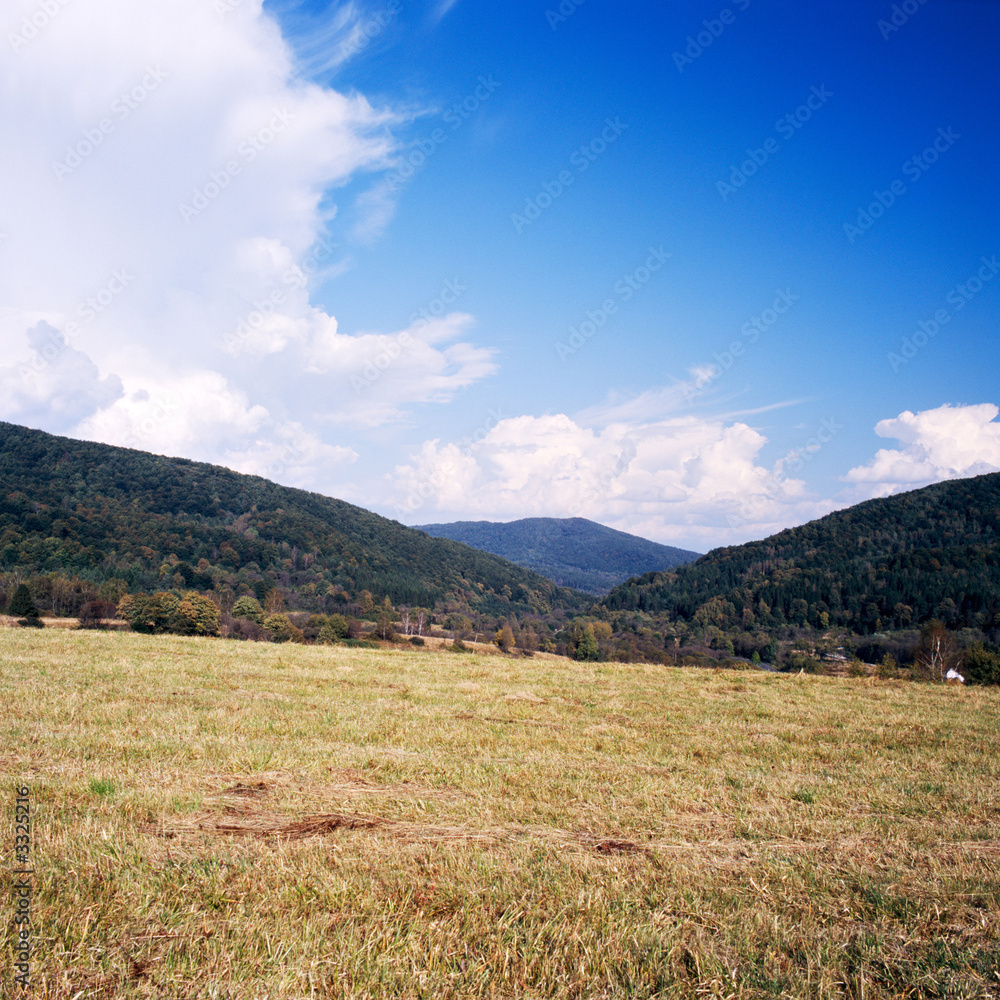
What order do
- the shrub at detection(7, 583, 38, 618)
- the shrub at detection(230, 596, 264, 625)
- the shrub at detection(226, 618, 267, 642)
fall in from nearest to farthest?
the shrub at detection(7, 583, 38, 618) < the shrub at detection(226, 618, 267, 642) < the shrub at detection(230, 596, 264, 625)

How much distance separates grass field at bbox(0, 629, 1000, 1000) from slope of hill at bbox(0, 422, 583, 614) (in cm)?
10522

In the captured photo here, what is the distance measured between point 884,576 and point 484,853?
182 meters

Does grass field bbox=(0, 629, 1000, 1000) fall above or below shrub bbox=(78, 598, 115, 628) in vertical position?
above

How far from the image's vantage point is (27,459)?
500 ft

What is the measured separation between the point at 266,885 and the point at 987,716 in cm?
2117

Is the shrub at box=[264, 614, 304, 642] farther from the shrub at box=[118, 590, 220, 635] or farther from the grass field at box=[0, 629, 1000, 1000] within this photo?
the grass field at box=[0, 629, 1000, 1000]

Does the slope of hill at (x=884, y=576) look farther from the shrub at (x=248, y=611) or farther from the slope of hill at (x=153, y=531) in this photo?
the shrub at (x=248, y=611)

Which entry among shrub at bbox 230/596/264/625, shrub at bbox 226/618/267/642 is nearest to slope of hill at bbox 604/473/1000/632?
shrub at bbox 230/596/264/625

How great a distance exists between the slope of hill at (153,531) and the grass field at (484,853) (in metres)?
105

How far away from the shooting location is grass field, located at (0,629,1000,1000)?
395 centimetres

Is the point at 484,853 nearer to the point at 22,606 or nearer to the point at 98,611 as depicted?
the point at 22,606

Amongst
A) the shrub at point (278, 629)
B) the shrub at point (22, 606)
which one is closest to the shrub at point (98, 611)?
the shrub at point (22, 606)

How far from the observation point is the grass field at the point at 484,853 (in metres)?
3.95

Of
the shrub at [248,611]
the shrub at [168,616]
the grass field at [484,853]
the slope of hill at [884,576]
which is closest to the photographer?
the grass field at [484,853]
